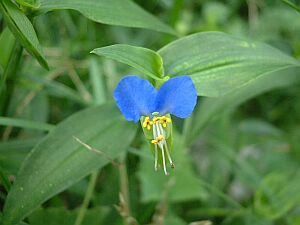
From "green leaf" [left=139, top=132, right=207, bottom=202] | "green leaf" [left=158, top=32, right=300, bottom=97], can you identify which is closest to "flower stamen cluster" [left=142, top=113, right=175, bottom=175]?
"green leaf" [left=158, top=32, right=300, bottom=97]

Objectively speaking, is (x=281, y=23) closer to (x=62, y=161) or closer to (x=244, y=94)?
(x=244, y=94)

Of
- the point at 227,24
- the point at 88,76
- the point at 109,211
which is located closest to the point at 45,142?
the point at 109,211

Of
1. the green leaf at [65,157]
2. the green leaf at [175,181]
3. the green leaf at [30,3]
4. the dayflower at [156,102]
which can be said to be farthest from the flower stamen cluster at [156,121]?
the green leaf at [175,181]

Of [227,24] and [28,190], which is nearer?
[28,190]

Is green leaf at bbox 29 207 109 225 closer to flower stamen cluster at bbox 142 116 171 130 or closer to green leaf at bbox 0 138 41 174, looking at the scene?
green leaf at bbox 0 138 41 174

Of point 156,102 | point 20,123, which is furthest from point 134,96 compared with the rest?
point 20,123

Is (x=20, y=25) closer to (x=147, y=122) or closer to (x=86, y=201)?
(x=147, y=122)
